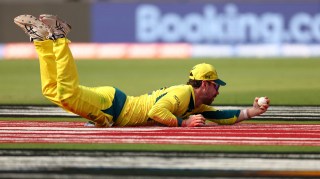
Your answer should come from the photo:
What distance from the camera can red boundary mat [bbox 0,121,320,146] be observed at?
32.8 feet

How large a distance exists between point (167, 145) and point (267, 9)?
21.7m

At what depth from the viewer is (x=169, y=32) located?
102 feet

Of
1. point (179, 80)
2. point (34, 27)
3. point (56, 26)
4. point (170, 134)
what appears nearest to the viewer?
point (170, 134)

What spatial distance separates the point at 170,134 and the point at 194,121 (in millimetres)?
674

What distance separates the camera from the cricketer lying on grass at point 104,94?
10.9 metres

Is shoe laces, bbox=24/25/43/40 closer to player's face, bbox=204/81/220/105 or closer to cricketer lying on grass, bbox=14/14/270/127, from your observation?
cricketer lying on grass, bbox=14/14/270/127

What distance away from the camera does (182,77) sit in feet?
74.8

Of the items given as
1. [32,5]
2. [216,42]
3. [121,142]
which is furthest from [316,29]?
[121,142]

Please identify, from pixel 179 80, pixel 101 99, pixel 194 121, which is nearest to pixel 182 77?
pixel 179 80

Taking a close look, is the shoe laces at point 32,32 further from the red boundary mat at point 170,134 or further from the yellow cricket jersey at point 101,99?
the red boundary mat at point 170,134

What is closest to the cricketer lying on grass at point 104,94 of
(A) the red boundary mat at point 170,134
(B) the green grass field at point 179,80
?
(A) the red boundary mat at point 170,134

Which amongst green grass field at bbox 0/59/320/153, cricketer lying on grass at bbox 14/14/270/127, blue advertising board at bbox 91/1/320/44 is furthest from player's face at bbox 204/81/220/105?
blue advertising board at bbox 91/1/320/44

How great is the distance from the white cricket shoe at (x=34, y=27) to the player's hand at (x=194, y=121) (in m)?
1.66

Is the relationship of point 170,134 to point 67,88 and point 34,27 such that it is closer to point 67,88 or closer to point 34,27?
point 67,88
